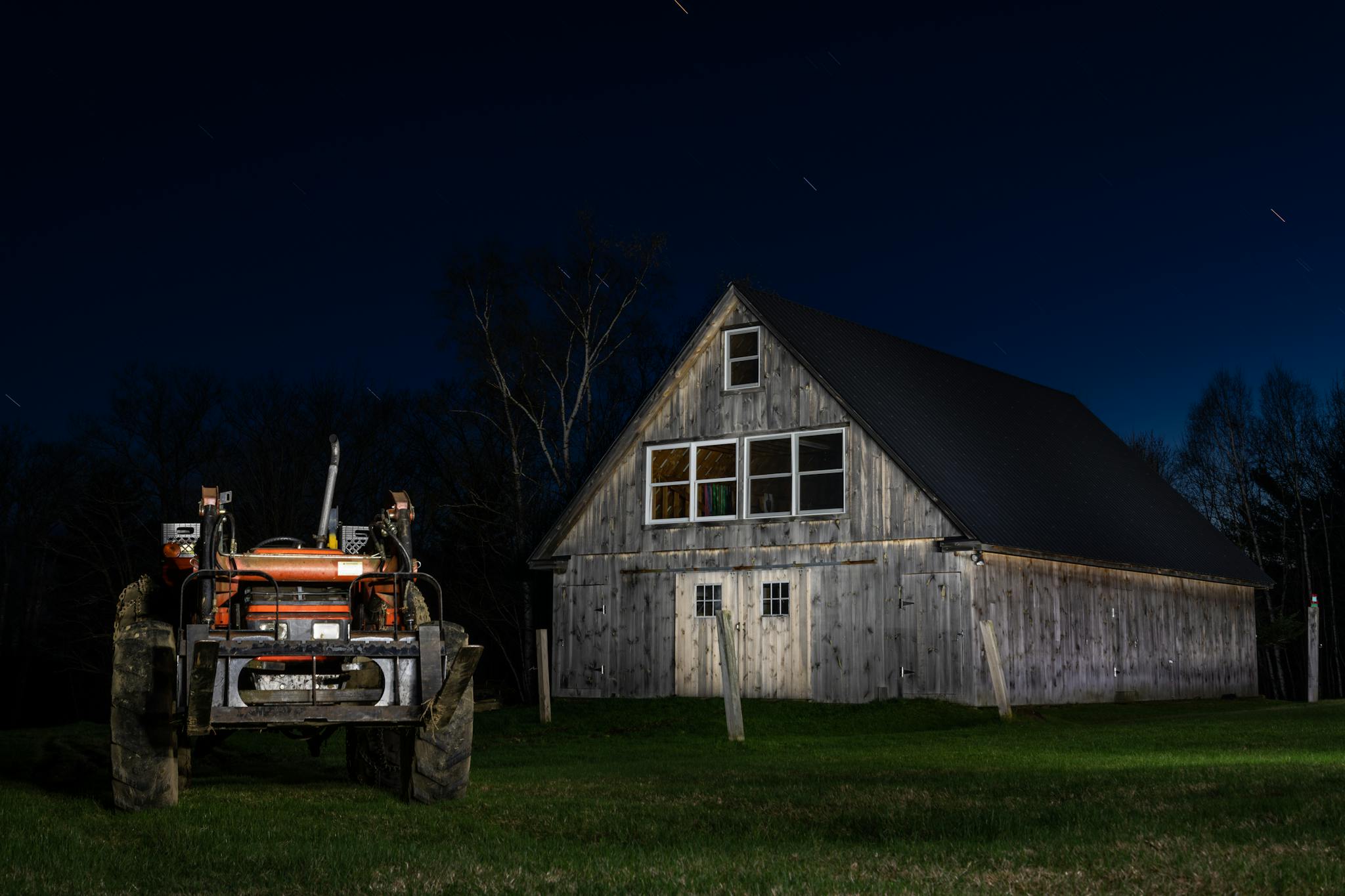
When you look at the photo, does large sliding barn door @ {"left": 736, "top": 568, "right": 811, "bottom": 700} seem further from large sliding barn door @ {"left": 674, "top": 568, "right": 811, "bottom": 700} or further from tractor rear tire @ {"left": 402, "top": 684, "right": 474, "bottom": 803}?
tractor rear tire @ {"left": 402, "top": 684, "right": 474, "bottom": 803}

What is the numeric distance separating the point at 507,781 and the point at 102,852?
5404 mm

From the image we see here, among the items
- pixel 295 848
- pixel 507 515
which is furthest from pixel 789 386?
pixel 295 848

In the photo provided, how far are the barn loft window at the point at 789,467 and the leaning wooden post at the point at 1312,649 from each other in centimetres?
1260

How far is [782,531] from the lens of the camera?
28391mm

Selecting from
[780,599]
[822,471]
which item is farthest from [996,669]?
[822,471]

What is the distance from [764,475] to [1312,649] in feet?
50.2

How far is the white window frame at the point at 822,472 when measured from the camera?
27.8m

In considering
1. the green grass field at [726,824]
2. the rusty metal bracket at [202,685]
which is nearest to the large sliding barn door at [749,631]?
the green grass field at [726,824]

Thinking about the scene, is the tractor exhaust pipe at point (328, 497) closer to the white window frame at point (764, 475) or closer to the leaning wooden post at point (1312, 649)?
the white window frame at point (764, 475)

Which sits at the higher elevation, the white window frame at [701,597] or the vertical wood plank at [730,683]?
the white window frame at [701,597]

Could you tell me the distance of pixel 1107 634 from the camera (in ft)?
101

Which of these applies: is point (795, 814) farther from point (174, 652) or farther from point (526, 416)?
point (526, 416)

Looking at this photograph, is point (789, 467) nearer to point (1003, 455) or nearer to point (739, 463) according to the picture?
point (739, 463)

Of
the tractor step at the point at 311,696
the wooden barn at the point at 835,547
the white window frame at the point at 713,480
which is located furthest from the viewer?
the white window frame at the point at 713,480
